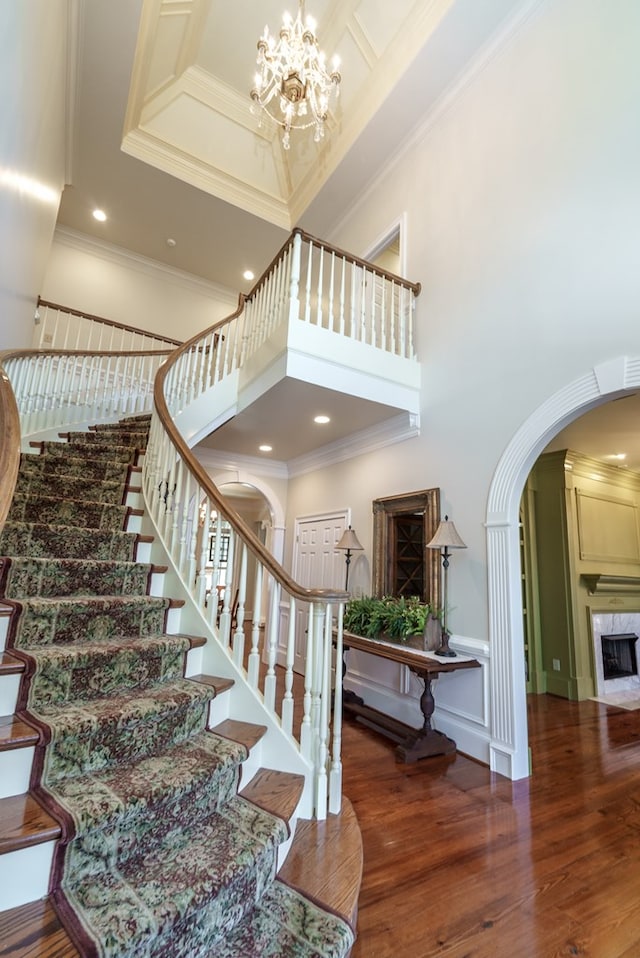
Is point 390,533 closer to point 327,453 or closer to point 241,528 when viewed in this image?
point 327,453

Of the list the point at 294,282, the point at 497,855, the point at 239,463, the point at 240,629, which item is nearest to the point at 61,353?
the point at 239,463

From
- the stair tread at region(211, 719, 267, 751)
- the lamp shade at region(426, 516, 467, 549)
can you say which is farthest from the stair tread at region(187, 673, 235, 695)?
the lamp shade at region(426, 516, 467, 549)

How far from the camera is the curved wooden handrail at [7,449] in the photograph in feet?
4.19

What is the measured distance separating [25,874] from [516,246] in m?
4.44

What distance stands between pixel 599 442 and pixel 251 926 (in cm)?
501

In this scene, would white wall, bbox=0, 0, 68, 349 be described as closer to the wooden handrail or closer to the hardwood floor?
the wooden handrail

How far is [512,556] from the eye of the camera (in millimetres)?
3127

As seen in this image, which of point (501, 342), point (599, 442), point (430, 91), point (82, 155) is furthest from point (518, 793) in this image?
point (82, 155)

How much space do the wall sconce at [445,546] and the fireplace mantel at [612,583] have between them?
2542 mm

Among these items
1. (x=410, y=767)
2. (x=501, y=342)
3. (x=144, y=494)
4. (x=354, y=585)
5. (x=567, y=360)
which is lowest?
(x=410, y=767)

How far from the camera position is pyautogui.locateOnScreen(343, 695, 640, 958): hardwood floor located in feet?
5.34

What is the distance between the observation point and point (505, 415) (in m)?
3.34

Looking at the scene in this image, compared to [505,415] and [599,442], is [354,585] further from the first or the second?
[599,442]

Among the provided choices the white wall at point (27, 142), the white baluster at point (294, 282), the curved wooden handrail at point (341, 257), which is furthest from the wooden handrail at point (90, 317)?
the white baluster at point (294, 282)
